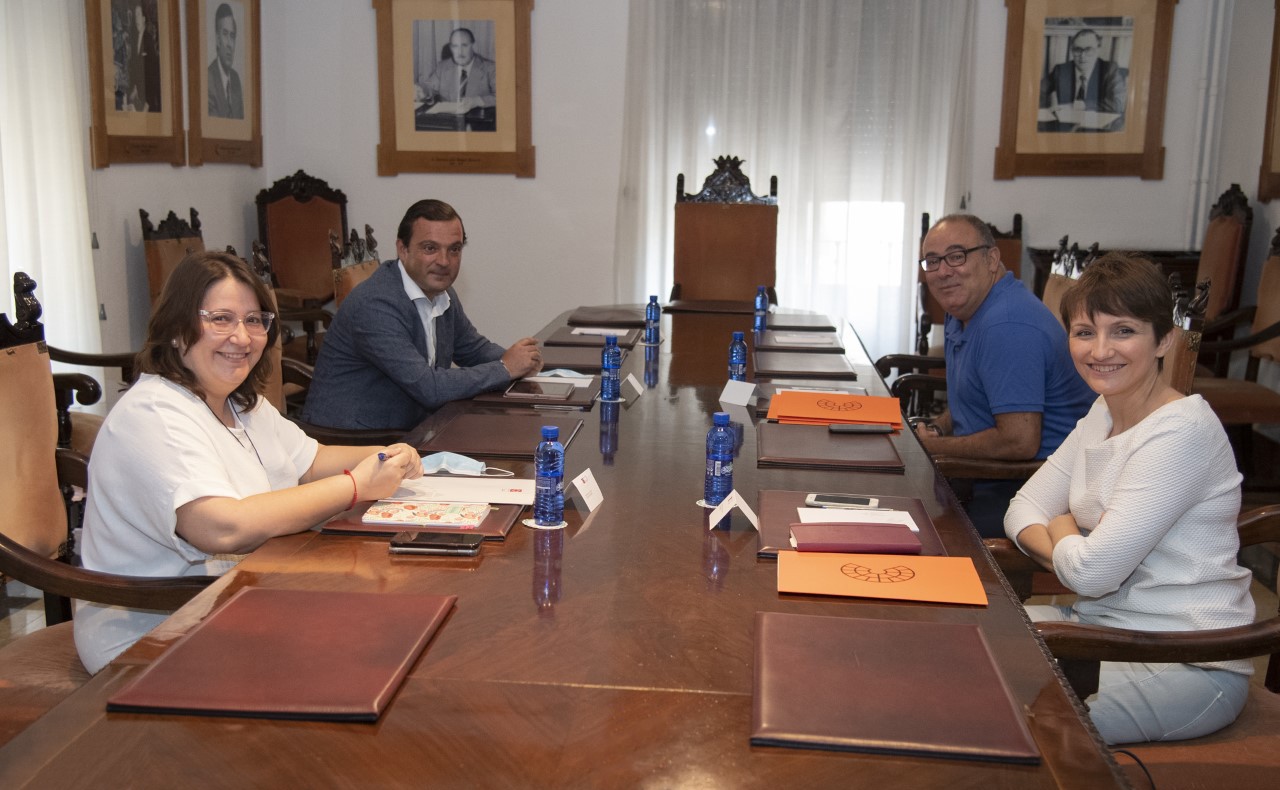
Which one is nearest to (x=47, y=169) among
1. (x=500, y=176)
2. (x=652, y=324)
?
(x=652, y=324)

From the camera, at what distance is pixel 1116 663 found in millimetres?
1994

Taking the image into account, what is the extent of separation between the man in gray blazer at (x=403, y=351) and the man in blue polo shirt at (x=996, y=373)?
4.05 ft

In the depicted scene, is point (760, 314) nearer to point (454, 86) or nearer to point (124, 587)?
point (454, 86)

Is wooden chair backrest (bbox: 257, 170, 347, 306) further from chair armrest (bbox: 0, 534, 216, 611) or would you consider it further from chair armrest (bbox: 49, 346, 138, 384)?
chair armrest (bbox: 0, 534, 216, 611)

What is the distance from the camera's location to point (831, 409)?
304cm

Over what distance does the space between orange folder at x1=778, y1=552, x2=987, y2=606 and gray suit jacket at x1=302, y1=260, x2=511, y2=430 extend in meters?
1.64

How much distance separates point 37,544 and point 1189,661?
87.5 inches

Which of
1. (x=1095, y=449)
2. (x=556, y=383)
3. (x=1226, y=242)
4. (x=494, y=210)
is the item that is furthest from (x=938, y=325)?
(x=1095, y=449)

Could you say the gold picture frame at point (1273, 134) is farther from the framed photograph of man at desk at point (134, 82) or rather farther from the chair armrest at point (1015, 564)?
the framed photograph of man at desk at point (134, 82)

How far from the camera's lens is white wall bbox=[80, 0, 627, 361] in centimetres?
691

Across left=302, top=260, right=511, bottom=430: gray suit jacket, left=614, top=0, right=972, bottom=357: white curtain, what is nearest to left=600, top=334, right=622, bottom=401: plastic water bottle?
left=302, top=260, right=511, bottom=430: gray suit jacket

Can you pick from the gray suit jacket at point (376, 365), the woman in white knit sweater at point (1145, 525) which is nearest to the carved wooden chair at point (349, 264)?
the gray suit jacket at point (376, 365)

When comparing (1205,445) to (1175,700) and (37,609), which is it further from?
(37,609)

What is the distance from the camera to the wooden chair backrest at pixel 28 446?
8.07 feet
